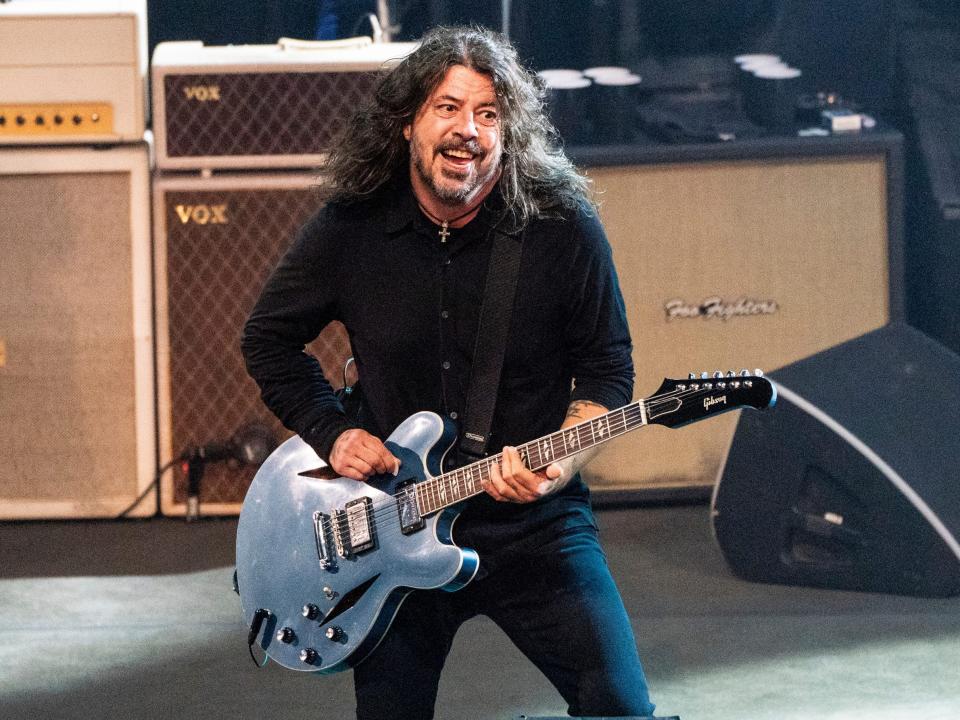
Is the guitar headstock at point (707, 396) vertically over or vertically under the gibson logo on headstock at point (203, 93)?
under

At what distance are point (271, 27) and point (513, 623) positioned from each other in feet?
13.1

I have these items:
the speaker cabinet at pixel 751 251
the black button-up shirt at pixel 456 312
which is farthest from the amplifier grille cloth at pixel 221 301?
the black button-up shirt at pixel 456 312

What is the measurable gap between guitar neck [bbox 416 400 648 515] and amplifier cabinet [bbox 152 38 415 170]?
2.60 meters

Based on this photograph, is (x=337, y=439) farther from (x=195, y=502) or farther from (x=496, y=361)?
(x=195, y=502)

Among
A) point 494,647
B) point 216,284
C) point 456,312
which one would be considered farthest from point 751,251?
point 456,312

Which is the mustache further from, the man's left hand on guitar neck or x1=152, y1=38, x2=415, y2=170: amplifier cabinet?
x1=152, y1=38, x2=415, y2=170: amplifier cabinet

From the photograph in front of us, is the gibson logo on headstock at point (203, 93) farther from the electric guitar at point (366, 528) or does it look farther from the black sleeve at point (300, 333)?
the electric guitar at point (366, 528)

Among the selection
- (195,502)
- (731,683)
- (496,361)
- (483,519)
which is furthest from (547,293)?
(195,502)

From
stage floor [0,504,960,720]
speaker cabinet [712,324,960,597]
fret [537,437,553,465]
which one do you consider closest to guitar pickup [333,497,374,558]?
fret [537,437,553,465]

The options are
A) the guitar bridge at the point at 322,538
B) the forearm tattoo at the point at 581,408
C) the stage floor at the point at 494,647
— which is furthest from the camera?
the stage floor at the point at 494,647

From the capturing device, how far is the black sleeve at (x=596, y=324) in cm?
275

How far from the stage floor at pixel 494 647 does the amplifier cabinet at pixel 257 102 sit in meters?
1.34

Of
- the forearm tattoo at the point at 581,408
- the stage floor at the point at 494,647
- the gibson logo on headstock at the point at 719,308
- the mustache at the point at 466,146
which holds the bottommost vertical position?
the stage floor at the point at 494,647

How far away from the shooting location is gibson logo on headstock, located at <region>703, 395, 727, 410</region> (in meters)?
2.46
